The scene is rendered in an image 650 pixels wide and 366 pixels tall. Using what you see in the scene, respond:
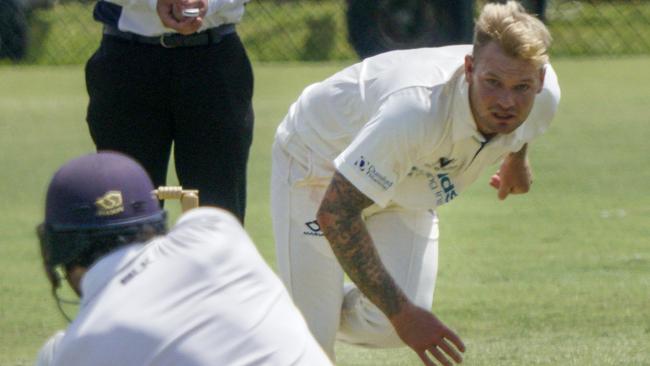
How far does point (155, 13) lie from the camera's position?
5.96m

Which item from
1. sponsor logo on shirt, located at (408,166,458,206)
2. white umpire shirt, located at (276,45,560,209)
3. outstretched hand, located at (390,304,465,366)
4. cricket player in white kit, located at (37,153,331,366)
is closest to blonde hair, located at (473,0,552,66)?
white umpire shirt, located at (276,45,560,209)

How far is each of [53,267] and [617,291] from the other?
4928mm

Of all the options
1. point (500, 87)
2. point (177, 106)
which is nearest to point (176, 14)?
point (177, 106)

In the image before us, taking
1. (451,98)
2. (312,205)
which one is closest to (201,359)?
(451,98)

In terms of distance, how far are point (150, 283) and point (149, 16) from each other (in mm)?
3100

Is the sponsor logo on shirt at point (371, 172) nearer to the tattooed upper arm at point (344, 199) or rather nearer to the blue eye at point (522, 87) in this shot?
the tattooed upper arm at point (344, 199)

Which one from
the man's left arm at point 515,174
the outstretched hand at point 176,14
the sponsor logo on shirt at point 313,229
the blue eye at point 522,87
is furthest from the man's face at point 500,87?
the outstretched hand at point 176,14

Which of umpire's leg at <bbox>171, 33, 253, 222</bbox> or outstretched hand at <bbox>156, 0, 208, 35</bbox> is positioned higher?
outstretched hand at <bbox>156, 0, 208, 35</bbox>

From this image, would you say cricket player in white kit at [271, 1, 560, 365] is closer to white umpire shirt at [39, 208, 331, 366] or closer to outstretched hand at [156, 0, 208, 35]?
outstretched hand at [156, 0, 208, 35]

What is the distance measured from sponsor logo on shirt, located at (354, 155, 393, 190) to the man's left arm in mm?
1216

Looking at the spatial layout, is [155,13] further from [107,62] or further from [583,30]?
[583,30]

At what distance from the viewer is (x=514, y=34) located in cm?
498

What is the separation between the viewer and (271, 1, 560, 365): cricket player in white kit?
16.4 feet

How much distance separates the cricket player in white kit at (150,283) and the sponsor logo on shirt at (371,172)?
170cm
